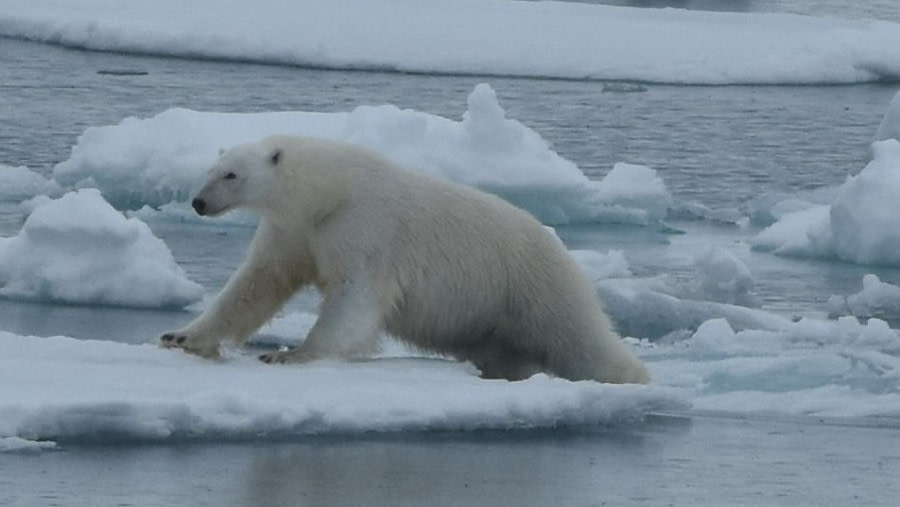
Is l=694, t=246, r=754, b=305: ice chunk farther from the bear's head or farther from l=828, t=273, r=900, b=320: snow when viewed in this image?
the bear's head

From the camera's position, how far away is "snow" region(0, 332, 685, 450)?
4668 millimetres

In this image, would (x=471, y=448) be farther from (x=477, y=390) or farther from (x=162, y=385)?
(x=162, y=385)

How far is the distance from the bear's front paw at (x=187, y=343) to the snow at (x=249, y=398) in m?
0.06

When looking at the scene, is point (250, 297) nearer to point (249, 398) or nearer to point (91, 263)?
point (249, 398)

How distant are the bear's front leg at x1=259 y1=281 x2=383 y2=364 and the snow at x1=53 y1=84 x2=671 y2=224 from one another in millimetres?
4034

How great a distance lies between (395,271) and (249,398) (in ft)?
3.47

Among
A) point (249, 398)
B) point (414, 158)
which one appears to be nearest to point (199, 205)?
point (249, 398)

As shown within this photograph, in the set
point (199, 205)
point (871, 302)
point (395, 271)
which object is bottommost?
point (871, 302)

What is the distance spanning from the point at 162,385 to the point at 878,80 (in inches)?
573

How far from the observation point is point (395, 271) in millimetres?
5801

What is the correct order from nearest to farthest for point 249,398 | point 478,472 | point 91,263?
point 478,472
point 249,398
point 91,263

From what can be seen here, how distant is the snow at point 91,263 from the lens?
23.9 feet

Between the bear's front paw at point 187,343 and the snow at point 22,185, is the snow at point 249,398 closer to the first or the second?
the bear's front paw at point 187,343

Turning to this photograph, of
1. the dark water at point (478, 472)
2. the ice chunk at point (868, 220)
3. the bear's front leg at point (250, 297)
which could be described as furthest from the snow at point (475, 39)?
the dark water at point (478, 472)
